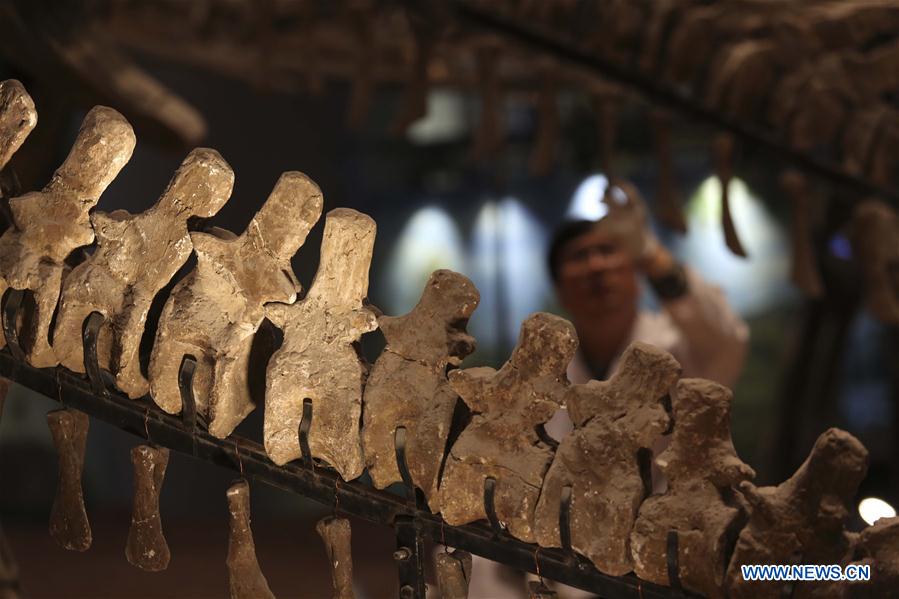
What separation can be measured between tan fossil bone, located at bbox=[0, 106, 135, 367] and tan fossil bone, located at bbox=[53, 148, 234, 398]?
0.07 ft

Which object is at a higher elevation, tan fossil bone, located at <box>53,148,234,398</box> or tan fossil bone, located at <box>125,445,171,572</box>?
tan fossil bone, located at <box>53,148,234,398</box>

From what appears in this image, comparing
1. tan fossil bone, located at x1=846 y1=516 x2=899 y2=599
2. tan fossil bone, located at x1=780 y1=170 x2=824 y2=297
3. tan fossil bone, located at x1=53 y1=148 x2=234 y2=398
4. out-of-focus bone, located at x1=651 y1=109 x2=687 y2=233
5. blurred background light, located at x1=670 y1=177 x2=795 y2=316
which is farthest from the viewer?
blurred background light, located at x1=670 y1=177 x2=795 y2=316

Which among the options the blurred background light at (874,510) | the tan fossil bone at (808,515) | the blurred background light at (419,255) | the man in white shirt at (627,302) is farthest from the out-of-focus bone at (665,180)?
the blurred background light at (419,255)

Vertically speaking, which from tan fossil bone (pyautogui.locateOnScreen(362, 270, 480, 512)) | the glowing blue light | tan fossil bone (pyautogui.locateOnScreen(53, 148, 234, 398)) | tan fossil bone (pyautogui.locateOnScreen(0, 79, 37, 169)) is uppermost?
the glowing blue light

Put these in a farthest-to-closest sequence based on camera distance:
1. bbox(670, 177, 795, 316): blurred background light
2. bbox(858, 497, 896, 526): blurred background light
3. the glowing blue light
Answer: bbox(670, 177, 795, 316): blurred background light
the glowing blue light
bbox(858, 497, 896, 526): blurred background light

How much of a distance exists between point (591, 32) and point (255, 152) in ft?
5.49

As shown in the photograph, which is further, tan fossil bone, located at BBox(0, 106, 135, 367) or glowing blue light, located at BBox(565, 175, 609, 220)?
glowing blue light, located at BBox(565, 175, 609, 220)

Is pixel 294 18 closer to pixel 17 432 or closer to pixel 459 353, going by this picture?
pixel 17 432

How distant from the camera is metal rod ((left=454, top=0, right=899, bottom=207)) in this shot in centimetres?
205

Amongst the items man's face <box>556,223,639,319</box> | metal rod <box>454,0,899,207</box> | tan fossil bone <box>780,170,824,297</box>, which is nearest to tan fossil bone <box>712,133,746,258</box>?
metal rod <box>454,0,899,207</box>

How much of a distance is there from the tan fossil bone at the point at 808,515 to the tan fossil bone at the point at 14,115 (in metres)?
0.77

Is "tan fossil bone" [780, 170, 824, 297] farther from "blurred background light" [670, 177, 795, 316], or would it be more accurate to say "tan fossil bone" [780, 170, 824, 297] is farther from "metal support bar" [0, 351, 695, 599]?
"blurred background light" [670, 177, 795, 316]

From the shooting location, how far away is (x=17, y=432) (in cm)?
381

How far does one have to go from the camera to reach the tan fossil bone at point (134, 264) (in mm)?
1041
